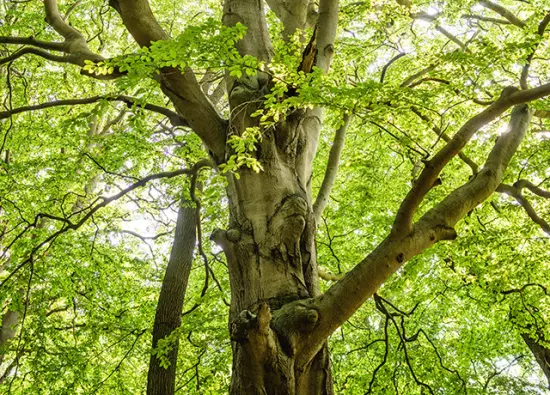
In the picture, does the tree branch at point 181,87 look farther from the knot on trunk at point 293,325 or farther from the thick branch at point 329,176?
the thick branch at point 329,176

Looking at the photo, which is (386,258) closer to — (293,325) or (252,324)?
(293,325)

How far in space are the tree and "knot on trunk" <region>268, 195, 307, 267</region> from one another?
0.03ft

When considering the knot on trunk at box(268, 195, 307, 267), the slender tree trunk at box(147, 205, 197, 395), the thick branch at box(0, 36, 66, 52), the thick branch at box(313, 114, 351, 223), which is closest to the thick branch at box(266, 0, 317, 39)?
the thick branch at box(313, 114, 351, 223)

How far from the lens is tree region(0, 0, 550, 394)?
9.02 feet

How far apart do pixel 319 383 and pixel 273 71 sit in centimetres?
206

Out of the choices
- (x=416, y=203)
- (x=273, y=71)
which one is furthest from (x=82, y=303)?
(x=416, y=203)

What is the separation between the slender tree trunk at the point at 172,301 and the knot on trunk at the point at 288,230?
124 inches

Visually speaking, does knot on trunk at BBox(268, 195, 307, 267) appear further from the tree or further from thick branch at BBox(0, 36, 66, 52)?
thick branch at BBox(0, 36, 66, 52)

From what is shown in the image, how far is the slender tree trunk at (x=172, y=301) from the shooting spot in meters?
5.72

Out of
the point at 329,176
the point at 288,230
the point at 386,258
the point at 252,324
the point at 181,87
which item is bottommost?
the point at 252,324

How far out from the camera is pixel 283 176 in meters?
3.21

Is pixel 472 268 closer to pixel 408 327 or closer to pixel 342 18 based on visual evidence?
pixel 408 327

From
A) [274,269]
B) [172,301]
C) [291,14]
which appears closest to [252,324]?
[274,269]

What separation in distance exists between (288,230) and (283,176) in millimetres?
466
